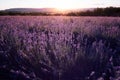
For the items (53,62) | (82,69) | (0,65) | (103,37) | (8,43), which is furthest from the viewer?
(103,37)

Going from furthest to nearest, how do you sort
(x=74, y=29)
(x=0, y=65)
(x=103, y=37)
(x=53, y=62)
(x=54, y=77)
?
(x=74, y=29)
(x=103, y=37)
(x=0, y=65)
(x=53, y=62)
(x=54, y=77)

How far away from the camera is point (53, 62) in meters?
3.55

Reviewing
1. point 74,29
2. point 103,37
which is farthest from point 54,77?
point 74,29

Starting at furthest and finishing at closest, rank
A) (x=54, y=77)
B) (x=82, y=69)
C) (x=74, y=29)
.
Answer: (x=74, y=29)
(x=82, y=69)
(x=54, y=77)

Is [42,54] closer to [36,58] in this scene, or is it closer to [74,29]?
[36,58]

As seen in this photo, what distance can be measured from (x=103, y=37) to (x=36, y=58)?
227cm

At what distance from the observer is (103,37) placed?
5.54m

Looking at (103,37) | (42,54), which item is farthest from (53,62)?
(103,37)

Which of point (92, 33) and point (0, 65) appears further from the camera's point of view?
point (92, 33)

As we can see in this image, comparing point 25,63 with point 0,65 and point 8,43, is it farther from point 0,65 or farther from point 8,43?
point 8,43

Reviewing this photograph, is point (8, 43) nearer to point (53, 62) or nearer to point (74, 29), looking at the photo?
point (53, 62)

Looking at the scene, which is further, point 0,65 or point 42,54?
point 0,65

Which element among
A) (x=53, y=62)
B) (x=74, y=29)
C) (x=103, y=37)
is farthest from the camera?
(x=74, y=29)

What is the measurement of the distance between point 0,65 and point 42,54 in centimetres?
66
